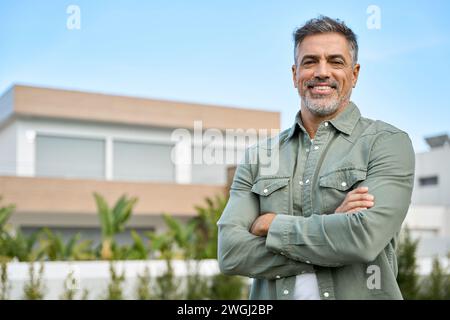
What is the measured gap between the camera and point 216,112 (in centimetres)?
2188

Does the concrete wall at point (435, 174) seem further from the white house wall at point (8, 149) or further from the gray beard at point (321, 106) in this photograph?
the gray beard at point (321, 106)

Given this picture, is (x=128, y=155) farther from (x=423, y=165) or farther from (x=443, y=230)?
(x=423, y=165)

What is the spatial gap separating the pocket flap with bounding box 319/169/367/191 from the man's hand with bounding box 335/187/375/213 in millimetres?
33

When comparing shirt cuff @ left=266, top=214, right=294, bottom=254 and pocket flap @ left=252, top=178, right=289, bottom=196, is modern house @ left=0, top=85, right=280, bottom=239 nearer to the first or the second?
pocket flap @ left=252, top=178, right=289, bottom=196

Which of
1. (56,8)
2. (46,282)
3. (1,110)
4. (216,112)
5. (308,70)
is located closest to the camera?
(308,70)

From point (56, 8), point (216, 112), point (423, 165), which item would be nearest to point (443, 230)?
point (423, 165)

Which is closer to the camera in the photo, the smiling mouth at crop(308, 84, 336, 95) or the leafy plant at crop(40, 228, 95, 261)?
the smiling mouth at crop(308, 84, 336, 95)

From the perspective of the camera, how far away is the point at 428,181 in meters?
33.0

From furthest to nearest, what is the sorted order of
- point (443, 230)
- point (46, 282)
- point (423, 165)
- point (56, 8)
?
point (423, 165) → point (443, 230) → point (46, 282) → point (56, 8)

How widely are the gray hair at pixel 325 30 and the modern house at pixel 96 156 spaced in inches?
657

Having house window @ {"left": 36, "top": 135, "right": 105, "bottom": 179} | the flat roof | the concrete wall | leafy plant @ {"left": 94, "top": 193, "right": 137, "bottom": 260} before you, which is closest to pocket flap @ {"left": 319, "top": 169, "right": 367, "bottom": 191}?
leafy plant @ {"left": 94, "top": 193, "right": 137, "bottom": 260}

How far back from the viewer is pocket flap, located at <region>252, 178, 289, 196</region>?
1.90m

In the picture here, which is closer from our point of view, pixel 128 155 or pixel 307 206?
pixel 307 206

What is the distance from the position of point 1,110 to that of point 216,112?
6739 millimetres
